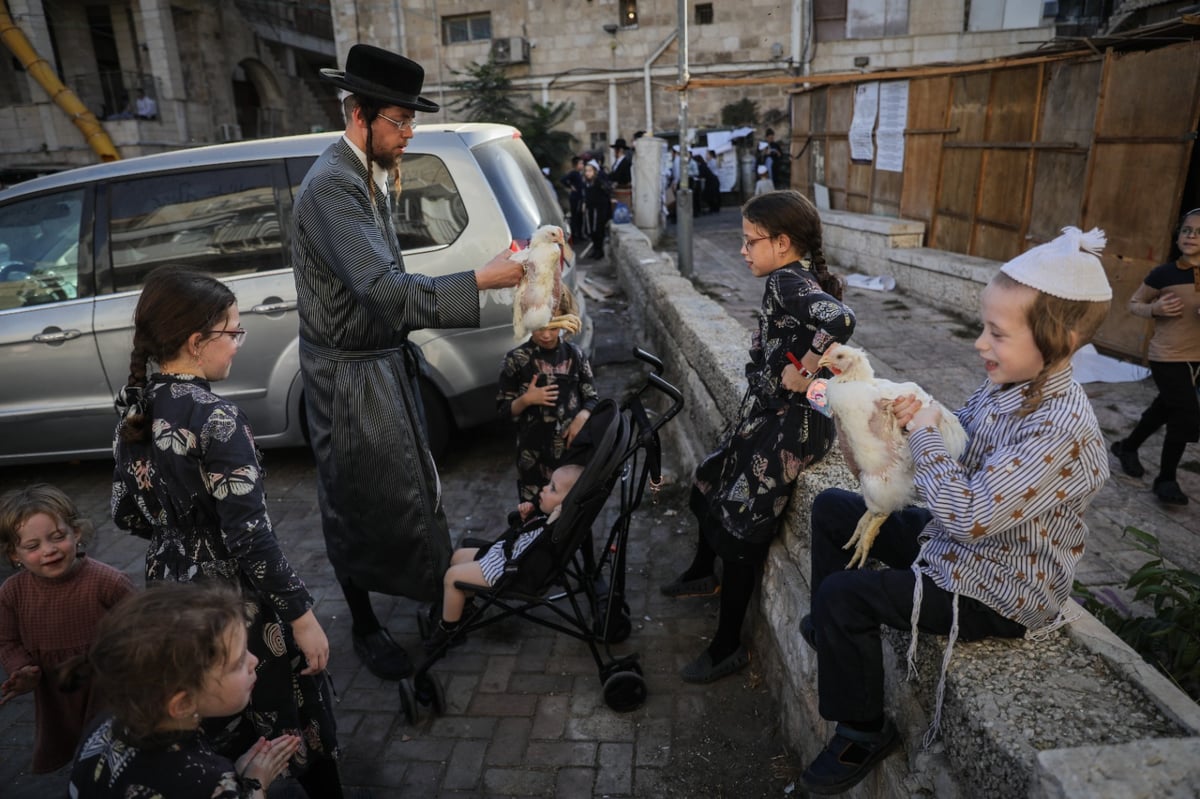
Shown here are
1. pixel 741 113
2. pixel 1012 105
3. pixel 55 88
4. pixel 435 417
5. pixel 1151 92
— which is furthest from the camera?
pixel 741 113

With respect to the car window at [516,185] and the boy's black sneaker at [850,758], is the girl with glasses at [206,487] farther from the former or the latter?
the car window at [516,185]

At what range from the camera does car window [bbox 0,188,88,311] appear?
4.68 metres

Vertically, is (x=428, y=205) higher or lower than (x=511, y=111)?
lower

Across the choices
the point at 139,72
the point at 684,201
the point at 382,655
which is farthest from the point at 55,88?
the point at 382,655

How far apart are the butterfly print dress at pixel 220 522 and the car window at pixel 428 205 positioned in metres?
2.62

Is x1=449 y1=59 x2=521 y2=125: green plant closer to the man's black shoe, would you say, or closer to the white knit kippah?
the man's black shoe

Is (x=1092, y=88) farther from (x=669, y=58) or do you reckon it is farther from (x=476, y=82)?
(x=476, y=82)

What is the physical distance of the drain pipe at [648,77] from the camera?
2167 cm

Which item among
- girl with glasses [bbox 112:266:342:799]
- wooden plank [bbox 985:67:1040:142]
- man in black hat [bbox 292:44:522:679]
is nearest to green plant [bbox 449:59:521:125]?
wooden plank [bbox 985:67:1040:142]

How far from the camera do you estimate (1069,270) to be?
164cm

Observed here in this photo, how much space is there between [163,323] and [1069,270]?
222cm

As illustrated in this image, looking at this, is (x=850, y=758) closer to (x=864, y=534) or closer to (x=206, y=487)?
(x=864, y=534)

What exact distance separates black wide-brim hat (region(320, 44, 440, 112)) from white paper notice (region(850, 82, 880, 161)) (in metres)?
9.78

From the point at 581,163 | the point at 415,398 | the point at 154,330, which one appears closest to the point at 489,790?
the point at 415,398
